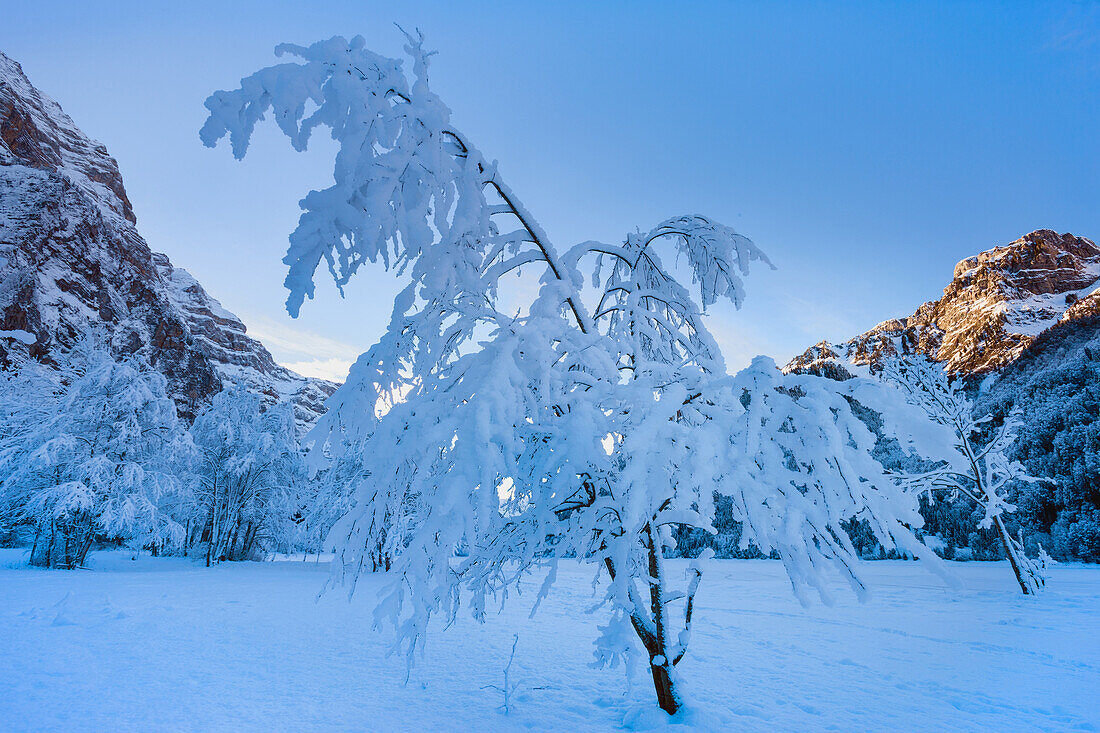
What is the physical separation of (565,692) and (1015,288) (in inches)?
3769

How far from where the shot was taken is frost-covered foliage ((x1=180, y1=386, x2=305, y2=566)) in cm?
2117

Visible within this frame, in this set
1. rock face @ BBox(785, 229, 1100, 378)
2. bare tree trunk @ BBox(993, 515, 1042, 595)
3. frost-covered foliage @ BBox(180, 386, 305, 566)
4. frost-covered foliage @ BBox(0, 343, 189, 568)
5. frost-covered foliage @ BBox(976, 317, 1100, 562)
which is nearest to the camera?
bare tree trunk @ BBox(993, 515, 1042, 595)

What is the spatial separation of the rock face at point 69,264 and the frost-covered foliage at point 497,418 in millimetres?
23525

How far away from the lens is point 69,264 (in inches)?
2299

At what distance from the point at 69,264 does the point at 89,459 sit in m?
65.6

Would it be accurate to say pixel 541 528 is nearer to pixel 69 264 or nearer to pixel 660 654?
pixel 660 654

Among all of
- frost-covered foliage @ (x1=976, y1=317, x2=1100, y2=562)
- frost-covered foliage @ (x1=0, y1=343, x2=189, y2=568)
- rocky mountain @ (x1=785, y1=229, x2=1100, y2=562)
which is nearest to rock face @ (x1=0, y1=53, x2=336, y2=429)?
frost-covered foliage @ (x1=0, y1=343, x2=189, y2=568)

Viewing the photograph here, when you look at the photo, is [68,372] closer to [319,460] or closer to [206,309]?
[319,460]

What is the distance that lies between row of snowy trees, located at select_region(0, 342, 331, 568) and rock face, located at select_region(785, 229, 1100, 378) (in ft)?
177

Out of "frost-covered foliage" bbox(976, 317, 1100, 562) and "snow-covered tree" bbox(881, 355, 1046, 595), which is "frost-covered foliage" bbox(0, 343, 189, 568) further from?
"frost-covered foliage" bbox(976, 317, 1100, 562)

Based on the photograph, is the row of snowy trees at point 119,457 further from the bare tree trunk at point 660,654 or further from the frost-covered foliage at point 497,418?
the bare tree trunk at point 660,654

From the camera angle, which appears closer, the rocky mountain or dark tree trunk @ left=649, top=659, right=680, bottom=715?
dark tree trunk @ left=649, top=659, right=680, bottom=715

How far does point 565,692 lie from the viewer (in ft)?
12.9

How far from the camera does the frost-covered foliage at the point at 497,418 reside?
195 centimetres
